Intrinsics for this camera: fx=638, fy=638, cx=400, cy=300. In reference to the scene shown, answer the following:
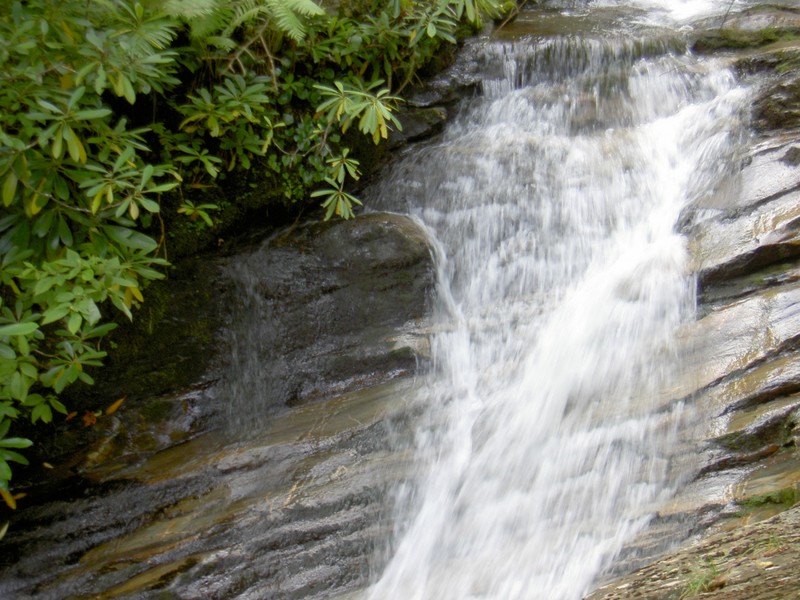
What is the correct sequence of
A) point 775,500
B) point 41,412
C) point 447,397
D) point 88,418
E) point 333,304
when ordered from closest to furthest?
1. point 775,500
2. point 41,412
3. point 88,418
4. point 447,397
5. point 333,304

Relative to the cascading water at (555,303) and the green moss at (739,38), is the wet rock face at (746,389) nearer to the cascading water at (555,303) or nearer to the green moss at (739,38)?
the cascading water at (555,303)

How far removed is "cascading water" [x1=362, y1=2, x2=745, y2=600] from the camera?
11.8ft

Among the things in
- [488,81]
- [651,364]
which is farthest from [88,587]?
[488,81]

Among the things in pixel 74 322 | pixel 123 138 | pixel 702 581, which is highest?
pixel 123 138

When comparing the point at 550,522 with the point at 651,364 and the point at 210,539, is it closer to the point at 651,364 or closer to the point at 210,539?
the point at 651,364

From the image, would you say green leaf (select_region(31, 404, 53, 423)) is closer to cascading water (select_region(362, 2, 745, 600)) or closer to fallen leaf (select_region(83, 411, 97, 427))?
fallen leaf (select_region(83, 411, 97, 427))

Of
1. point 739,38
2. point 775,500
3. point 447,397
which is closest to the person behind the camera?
point 775,500

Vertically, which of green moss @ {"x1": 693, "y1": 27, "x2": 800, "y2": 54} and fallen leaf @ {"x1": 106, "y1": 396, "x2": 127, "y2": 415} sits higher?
green moss @ {"x1": 693, "y1": 27, "x2": 800, "y2": 54}

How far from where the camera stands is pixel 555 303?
4.77m

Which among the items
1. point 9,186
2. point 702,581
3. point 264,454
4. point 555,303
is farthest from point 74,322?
point 555,303

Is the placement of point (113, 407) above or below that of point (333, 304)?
below

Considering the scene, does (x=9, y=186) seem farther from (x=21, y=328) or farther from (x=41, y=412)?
(x=41, y=412)

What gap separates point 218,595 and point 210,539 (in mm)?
319

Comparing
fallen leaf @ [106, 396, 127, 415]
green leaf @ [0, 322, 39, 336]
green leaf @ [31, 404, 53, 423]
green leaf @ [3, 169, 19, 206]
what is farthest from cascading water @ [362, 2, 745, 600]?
green leaf @ [3, 169, 19, 206]
